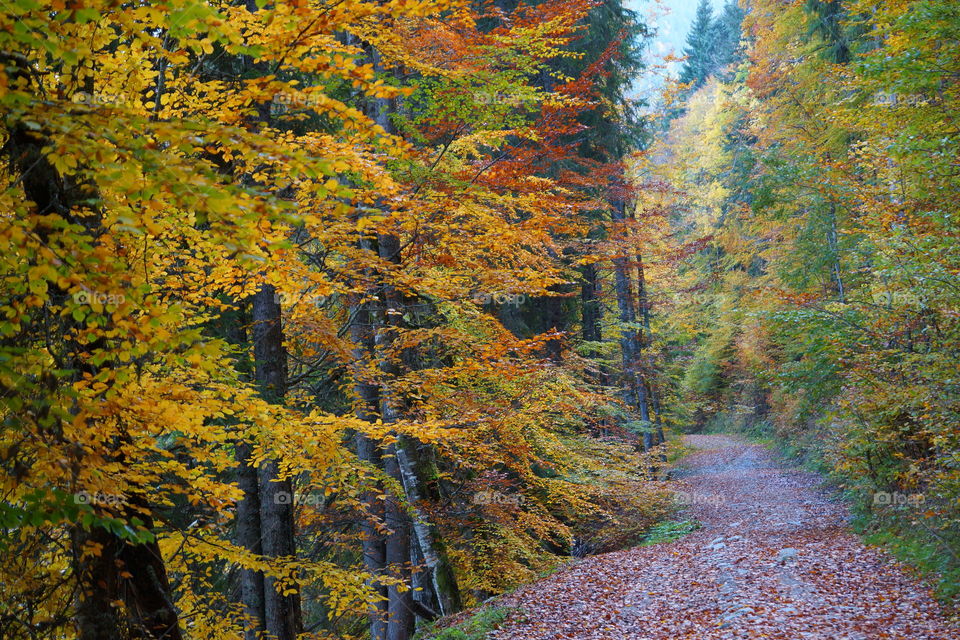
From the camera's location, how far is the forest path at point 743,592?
23.1ft

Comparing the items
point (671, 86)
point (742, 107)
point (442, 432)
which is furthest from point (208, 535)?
point (742, 107)

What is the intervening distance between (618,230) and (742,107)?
12474 mm

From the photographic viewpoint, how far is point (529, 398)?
9.74 m

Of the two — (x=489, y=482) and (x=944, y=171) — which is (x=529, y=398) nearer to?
(x=489, y=482)

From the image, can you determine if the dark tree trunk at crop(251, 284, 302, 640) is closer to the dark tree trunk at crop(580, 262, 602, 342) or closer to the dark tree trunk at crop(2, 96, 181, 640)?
the dark tree trunk at crop(2, 96, 181, 640)

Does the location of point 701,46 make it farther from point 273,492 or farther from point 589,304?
point 273,492

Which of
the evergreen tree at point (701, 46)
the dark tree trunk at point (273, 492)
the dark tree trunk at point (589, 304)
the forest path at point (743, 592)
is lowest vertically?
the forest path at point (743, 592)

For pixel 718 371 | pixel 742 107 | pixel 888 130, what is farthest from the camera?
pixel 718 371

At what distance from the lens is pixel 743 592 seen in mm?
8469

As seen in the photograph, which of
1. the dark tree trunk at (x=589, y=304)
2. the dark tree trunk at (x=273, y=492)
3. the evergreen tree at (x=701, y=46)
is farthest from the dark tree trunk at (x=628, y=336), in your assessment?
the evergreen tree at (x=701, y=46)

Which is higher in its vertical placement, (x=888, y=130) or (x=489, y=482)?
(x=888, y=130)

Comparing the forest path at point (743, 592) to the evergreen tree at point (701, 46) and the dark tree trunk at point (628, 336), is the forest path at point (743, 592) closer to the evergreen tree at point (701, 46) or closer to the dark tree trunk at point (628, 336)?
the dark tree trunk at point (628, 336)

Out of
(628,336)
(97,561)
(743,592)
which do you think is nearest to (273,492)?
(97,561)

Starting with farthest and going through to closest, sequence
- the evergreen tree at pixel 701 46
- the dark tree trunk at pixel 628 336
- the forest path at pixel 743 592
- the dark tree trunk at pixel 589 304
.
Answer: the evergreen tree at pixel 701 46
the dark tree trunk at pixel 628 336
the dark tree trunk at pixel 589 304
the forest path at pixel 743 592
